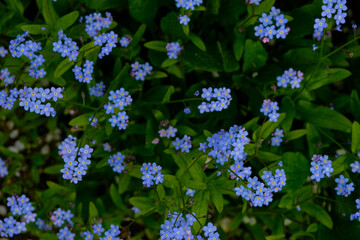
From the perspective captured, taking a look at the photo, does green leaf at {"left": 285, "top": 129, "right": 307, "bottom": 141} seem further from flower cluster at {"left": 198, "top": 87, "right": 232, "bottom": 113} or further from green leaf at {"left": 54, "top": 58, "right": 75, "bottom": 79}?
green leaf at {"left": 54, "top": 58, "right": 75, "bottom": 79}

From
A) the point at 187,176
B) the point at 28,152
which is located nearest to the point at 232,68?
the point at 187,176

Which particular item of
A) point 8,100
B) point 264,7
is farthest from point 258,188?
point 8,100

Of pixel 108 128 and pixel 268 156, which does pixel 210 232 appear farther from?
pixel 108 128

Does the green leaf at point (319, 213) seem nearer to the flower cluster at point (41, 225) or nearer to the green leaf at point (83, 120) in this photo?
the green leaf at point (83, 120)

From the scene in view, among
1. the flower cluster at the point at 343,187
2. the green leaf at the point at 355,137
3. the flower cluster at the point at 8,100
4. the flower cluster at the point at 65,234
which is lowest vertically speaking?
the flower cluster at the point at 65,234

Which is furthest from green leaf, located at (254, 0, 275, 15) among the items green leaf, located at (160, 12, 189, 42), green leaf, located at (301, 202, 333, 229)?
green leaf, located at (301, 202, 333, 229)

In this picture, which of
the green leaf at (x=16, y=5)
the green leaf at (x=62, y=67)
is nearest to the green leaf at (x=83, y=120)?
the green leaf at (x=62, y=67)
